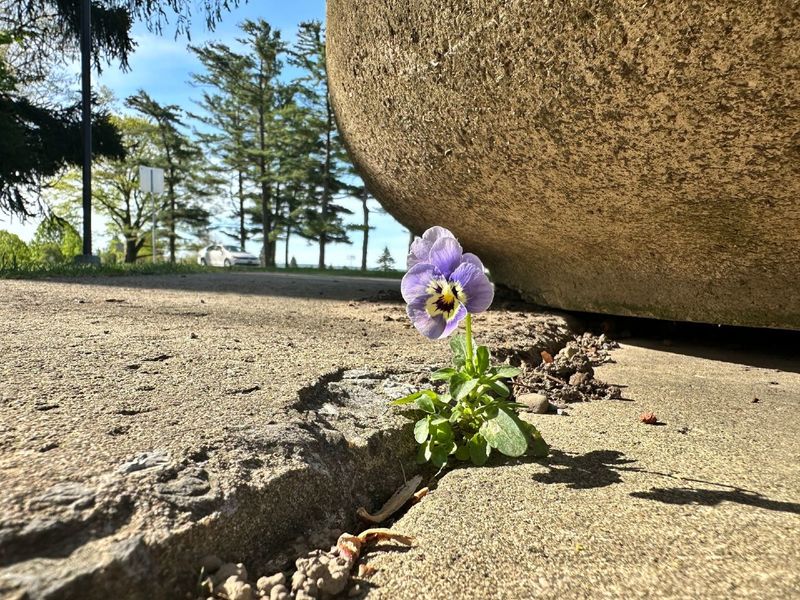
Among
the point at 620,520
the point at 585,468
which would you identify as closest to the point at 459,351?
the point at 585,468

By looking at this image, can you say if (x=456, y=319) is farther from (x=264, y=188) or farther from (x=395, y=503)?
(x=264, y=188)

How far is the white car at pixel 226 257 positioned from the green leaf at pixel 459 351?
21.1 meters

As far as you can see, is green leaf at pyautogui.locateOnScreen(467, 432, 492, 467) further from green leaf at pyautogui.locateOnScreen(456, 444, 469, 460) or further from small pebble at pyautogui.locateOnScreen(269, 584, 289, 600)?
small pebble at pyautogui.locateOnScreen(269, 584, 289, 600)

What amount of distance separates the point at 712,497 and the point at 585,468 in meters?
0.23

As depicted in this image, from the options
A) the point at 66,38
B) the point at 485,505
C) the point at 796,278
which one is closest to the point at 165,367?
the point at 485,505

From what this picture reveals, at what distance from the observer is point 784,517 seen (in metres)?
0.91

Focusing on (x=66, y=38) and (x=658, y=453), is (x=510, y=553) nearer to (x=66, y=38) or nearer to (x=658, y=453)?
(x=658, y=453)

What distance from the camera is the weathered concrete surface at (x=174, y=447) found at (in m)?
0.67

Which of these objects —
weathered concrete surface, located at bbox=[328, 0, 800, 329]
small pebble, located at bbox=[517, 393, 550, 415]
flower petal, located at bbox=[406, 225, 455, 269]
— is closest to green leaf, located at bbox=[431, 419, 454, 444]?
flower petal, located at bbox=[406, 225, 455, 269]

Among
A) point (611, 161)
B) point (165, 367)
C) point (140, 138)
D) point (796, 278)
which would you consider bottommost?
point (165, 367)

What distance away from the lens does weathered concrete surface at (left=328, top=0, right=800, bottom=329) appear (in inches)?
60.2

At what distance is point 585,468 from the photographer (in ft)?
3.71

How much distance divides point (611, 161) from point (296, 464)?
5.22ft

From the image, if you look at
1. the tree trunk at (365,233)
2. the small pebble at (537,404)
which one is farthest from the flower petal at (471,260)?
the tree trunk at (365,233)
